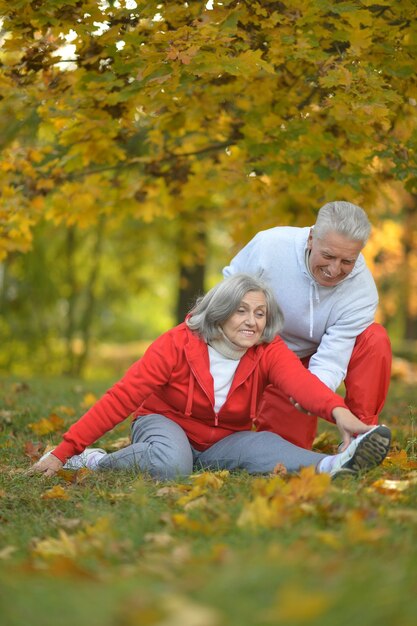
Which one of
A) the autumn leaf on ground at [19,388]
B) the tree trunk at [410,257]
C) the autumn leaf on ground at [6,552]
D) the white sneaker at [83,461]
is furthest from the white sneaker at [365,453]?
the tree trunk at [410,257]

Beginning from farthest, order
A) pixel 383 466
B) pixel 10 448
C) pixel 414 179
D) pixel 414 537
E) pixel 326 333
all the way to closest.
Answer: pixel 414 179
pixel 10 448
pixel 326 333
pixel 383 466
pixel 414 537

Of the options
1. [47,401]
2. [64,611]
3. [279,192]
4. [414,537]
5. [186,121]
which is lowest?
[47,401]

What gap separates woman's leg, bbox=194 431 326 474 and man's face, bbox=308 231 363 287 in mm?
840

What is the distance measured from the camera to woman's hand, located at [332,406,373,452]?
3590 mm

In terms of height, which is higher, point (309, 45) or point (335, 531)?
point (309, 45)

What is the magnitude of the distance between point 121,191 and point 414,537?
14.0 ft

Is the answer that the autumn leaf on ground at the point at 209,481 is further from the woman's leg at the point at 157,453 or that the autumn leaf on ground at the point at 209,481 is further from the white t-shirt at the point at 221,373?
the white t-shirt at the point at 221,373

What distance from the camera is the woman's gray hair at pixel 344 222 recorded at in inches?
158

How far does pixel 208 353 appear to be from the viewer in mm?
4148

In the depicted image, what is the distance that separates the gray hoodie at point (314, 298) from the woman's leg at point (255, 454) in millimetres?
459

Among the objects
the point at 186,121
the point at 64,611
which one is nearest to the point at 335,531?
the point at 64,611

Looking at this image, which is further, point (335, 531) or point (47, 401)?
point (47, 401)

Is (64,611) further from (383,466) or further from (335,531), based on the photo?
(383,466)

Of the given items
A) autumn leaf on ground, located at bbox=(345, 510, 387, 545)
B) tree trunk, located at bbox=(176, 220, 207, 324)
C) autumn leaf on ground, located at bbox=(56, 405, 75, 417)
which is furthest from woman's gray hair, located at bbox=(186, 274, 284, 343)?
tree trunk, located at bbox=(176, 220, 207, 324)
